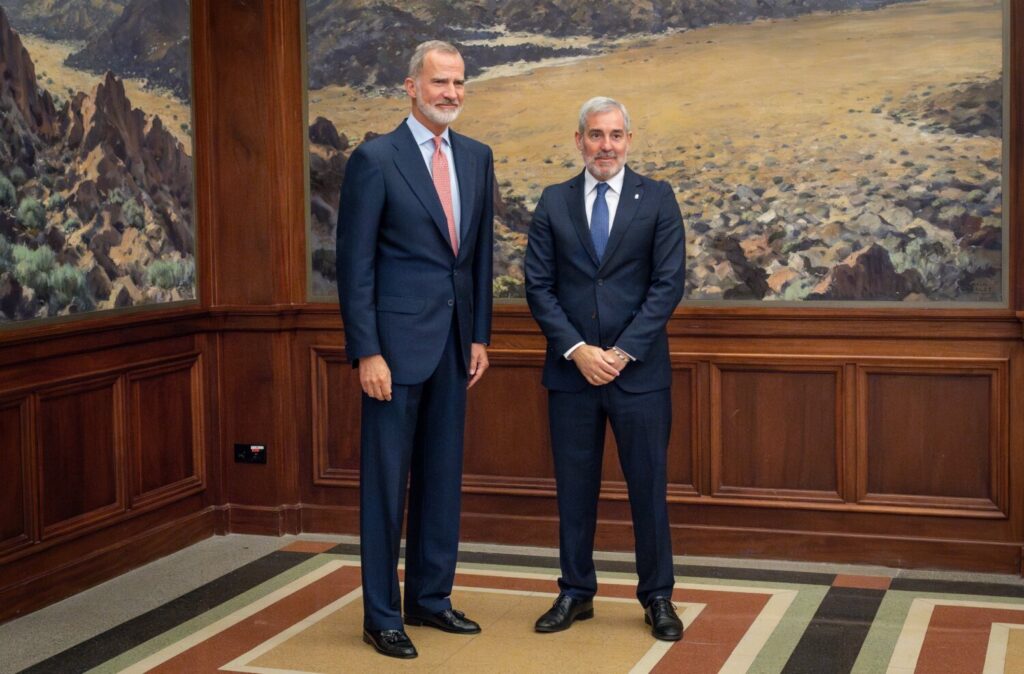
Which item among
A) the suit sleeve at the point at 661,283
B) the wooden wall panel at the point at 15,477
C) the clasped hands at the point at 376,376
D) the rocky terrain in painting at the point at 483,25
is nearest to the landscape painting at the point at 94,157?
the wooden wall panel at the point at 15,477

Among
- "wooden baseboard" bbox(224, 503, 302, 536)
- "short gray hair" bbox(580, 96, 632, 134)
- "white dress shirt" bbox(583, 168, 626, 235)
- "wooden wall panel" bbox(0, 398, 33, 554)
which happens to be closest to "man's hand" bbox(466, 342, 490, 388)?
"white dress shirt" bbox(583, 168, 626, 235)

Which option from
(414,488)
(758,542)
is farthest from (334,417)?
(758,542)

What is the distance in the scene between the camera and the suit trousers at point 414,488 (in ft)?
14.0

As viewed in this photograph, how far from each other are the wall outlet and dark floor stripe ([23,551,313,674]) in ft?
1.66

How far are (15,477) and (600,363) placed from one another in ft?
6.59

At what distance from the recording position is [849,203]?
5.24m

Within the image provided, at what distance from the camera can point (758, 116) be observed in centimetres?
534

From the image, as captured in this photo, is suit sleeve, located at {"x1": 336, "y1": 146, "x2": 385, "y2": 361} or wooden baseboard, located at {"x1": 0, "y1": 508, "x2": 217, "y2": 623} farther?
wooden baseboard, located at {"x1": 0, "y1": 508, "x2": 217, "y2": 623}

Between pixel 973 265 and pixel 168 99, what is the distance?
3114 millimetres

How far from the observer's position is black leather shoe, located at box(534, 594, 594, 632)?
4.43 m

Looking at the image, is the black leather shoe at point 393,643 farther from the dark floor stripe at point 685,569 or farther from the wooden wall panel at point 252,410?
the wooden wall panel at point 252,410

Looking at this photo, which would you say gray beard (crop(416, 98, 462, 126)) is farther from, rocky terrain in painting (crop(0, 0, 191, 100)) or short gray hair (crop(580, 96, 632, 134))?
rocky terrain in painting (crop(0, 0, 191, 100))

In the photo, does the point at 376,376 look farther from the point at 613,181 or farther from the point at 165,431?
the point at 165,431

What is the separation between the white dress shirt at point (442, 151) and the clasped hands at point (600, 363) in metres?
0.51
